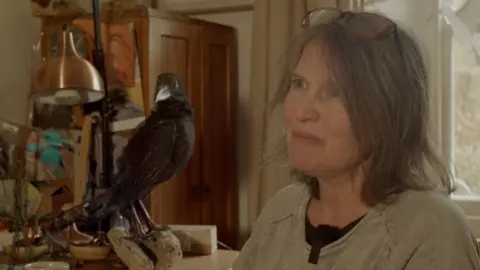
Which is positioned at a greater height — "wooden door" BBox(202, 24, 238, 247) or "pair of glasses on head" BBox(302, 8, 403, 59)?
"pair of glasses on head" BBox(302, 8, 403, 59)

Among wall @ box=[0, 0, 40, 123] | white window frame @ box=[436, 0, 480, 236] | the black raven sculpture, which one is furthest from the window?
wall @ box=[0, 0, 40, 123]

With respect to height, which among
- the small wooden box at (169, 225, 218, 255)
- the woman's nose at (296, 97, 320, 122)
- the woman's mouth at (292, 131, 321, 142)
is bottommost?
the small wooden box at (169, 225, 218, 255)

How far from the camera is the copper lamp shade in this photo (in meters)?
1.67

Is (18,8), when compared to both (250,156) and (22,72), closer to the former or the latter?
(22,72)

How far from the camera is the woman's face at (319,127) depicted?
35.4 inches

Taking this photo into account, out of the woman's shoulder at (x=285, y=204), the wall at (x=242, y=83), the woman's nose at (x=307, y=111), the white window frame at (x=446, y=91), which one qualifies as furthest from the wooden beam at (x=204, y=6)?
the woman's nose at (x=307, y=111)

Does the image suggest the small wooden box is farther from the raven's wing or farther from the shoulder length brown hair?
the shoulder length brown hair

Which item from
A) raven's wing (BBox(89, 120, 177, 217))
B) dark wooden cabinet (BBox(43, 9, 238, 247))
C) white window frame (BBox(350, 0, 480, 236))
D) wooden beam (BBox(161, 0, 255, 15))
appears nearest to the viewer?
raven's wing (BBox(89, 120, 177, 217))

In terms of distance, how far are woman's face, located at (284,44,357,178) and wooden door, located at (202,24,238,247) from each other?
1.11 m

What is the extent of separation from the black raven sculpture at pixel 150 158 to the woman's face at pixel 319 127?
2.08ft

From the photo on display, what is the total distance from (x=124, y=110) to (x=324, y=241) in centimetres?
101

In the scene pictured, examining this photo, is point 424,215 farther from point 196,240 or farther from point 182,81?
point 182,81

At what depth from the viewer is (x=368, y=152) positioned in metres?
0.91

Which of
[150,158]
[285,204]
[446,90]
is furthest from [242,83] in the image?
[285,204]
